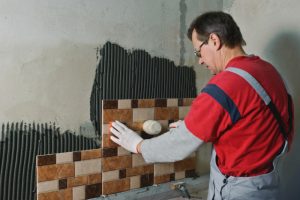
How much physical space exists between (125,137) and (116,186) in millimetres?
229

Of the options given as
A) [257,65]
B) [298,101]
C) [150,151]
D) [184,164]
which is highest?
[257,65]

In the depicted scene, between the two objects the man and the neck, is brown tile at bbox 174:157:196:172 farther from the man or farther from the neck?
the neck

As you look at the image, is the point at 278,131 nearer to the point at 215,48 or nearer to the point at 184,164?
the point at 215,48

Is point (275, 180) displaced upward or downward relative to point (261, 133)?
downward

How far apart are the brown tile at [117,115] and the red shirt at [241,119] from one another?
1.27 feet

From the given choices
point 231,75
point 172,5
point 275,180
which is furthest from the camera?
point 172,5

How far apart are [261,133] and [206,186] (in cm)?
64

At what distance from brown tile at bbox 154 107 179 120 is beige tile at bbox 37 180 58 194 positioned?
0.50 m

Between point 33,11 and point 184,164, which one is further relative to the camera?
point 184,164

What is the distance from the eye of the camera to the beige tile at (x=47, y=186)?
1.08m

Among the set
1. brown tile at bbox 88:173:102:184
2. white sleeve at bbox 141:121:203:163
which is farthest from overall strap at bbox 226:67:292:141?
brown tile at bbox 88:173:102:184

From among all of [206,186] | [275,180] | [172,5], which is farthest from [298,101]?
[172,5]

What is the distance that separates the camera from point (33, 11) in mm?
1048

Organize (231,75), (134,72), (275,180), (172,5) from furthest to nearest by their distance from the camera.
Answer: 1. (172,5)
2. (134,72)
3. (275,180)
4. (231,75)
